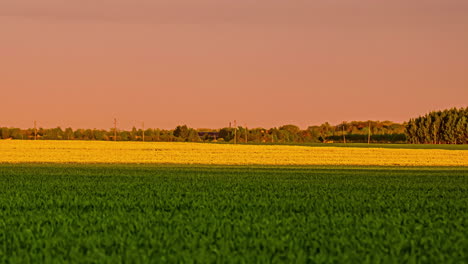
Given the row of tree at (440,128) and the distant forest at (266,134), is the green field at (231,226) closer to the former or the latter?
the distant forest at (266,134)

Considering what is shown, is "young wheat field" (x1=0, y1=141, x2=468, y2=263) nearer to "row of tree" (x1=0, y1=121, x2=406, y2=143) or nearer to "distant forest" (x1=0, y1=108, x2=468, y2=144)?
"row of tree" (x1=0, y1=121, x2=406, y2=143)

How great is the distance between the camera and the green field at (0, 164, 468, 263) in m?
10.4

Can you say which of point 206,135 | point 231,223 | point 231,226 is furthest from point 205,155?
point 206,135

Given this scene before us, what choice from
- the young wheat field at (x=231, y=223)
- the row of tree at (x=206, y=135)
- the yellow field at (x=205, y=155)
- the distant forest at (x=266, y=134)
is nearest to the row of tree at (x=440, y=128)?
the distant forest at (x=266, y=134)

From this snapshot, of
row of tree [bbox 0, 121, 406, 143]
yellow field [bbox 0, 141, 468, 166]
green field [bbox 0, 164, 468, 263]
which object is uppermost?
row of tree [bbox 0, 121, 406, 143]

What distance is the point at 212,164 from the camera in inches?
1941

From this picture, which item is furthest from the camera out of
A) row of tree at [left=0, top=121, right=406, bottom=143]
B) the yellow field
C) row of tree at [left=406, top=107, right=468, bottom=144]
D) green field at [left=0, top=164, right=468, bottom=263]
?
row of tree at [left=406, top=107, right=468, bottom=144]

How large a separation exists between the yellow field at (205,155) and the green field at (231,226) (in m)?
→ 30.4

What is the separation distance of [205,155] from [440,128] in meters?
64.4

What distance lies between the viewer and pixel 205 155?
190ft

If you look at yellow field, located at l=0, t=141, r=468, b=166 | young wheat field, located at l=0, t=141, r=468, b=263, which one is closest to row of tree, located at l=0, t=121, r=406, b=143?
yellow field, located at l=0, t=141, r=468, b=166

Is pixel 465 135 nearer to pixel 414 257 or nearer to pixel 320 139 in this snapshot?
pixel 320 139

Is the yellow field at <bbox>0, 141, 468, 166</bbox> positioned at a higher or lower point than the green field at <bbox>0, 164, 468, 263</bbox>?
higher

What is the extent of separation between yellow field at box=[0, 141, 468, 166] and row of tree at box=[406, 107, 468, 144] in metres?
45.2
